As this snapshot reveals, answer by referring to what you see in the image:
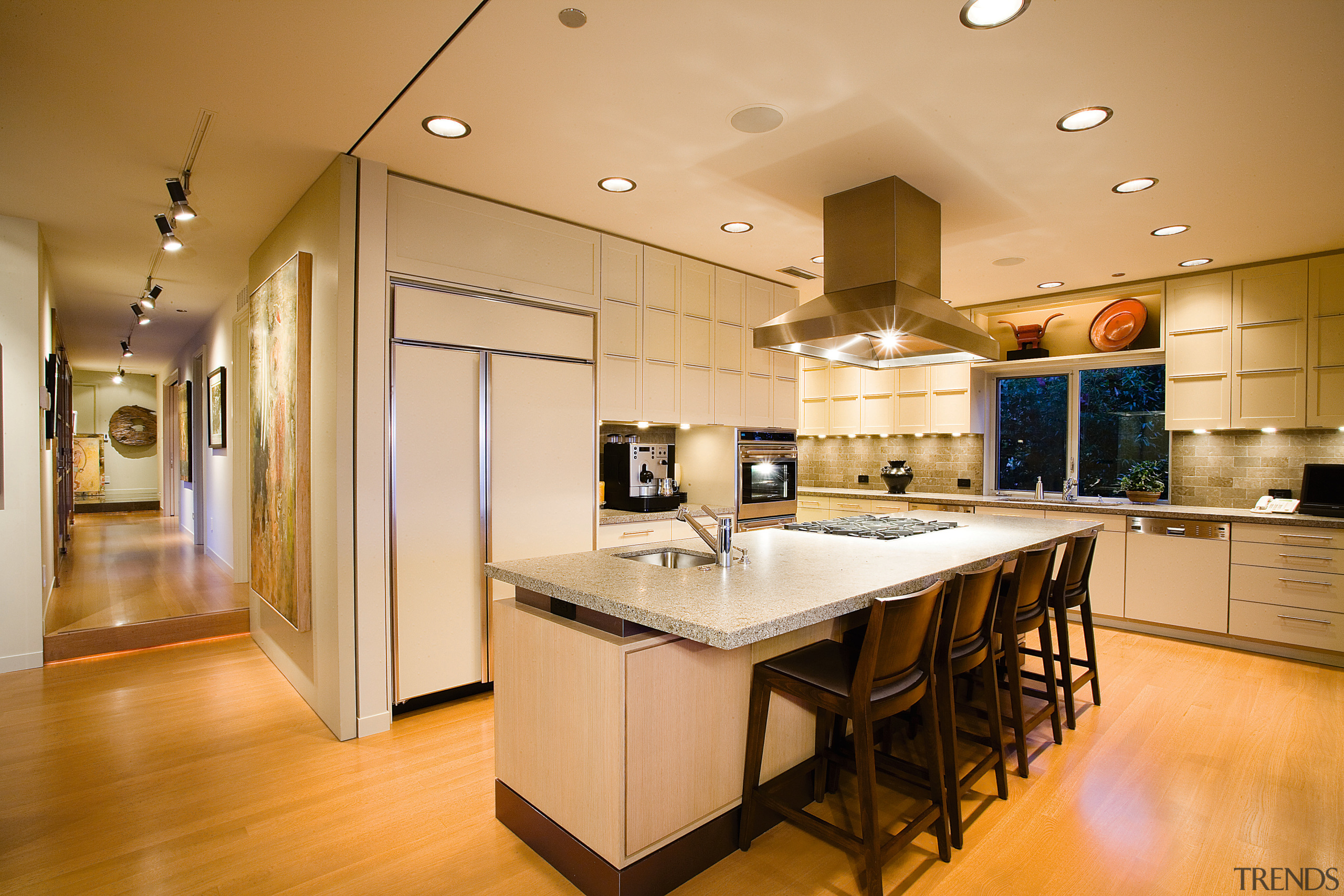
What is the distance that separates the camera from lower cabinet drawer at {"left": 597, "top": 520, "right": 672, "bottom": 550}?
156 inches

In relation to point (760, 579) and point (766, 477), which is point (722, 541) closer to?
point (760, 579)

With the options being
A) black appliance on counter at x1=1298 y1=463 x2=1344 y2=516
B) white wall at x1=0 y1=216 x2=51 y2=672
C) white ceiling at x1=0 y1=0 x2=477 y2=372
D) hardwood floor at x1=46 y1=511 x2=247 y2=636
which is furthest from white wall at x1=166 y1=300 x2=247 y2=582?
black appliance on counter at x1=1298 y1=463 x2=1344 y2=516

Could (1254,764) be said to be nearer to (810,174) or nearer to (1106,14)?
(1106,14)

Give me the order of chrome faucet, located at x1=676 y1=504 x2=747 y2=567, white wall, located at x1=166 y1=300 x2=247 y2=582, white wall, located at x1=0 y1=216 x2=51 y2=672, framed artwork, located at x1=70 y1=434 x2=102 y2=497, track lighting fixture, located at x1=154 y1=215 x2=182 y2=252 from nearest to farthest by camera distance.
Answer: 1. chrome faucet, located at x1=676 y1=504 x2=747 y2=567
2. track lighting fixture, located at x1=154 y1=215 x2=182 y2=252
3. white wall, located at x1=0 y1=216 x2=51 y2=672
4. white wall, located at x1=166 y1=300 x2=247 y2=582
5. framed artwork, located at x1=70 y1=434 x2=102 y2=497

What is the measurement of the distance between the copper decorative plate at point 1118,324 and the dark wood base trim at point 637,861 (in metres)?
4.66

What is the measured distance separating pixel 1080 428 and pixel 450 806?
5632mm

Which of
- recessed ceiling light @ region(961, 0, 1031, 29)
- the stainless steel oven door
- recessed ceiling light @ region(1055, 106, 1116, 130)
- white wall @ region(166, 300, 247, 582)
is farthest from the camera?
white wall @ region(166, 300, 247, 582)

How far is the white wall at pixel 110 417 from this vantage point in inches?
456

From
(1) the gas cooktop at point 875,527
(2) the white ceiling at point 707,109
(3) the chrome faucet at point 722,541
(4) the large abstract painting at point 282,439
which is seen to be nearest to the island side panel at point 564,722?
(3) the chrome faucet at point 722,541

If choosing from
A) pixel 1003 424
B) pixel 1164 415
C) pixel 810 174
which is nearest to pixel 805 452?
pixel 1003 424

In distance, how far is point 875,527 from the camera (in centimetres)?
331

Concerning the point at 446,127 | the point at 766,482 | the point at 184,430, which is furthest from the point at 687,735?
the point at 184,430

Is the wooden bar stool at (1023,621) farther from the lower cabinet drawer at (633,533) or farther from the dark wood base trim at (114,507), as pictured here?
the dark wood base trim at (114,507)

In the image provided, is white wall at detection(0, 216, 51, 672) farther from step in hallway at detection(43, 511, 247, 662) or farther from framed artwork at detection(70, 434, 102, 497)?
framed artwork at detection(70, 434, 102, 497)
